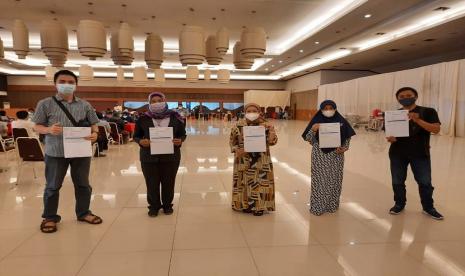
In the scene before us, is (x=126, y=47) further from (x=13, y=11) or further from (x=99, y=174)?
(x=13, y=11)

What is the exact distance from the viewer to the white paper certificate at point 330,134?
355 centimetres

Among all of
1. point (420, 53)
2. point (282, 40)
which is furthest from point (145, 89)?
point (420, 53)

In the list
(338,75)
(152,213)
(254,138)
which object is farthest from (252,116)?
(338,75)

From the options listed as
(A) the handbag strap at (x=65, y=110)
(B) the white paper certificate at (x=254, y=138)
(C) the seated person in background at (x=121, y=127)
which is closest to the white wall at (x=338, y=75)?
(C) the seated person in background at (x=121, y=127)

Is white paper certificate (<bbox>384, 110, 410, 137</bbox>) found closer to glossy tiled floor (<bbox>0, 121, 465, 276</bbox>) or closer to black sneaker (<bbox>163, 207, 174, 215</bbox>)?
glossy tiled floor (<bbox>0, 121, 465, 276</bbox>)

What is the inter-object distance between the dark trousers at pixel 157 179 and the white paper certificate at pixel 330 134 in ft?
5.78

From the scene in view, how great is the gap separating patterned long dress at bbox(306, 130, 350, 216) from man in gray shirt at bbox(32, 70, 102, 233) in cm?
255

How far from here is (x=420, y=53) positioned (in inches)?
616

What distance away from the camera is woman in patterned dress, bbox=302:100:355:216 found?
12.0 feet

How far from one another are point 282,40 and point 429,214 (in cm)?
1184

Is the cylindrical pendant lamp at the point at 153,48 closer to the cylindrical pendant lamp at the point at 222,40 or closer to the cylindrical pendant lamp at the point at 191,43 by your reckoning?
the cylindrical pendant lamp at the point at 191,43

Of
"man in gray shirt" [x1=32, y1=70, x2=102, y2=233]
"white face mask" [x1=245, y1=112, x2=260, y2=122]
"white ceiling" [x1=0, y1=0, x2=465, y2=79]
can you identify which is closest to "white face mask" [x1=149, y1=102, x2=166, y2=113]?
"man in gray shirt" [x1=32, y1=70, x2=102, y2=233]

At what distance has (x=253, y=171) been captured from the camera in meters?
3.67

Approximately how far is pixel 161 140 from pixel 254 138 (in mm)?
1054
